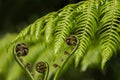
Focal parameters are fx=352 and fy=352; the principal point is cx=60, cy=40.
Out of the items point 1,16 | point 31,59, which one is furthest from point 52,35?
point 1,16

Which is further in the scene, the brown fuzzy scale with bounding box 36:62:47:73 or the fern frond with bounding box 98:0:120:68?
the fern frond with bounding box 98:0:120:68

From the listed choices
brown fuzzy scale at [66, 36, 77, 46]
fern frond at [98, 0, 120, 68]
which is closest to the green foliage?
fern frond at [98, 0, 120, 68]

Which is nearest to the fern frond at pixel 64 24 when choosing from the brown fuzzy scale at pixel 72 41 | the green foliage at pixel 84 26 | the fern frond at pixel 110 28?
the green foliage at pixel 84 26

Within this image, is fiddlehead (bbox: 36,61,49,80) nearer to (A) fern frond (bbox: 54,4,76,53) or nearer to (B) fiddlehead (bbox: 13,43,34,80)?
(B) fiddlehead (bbox: 13,43,34,80)

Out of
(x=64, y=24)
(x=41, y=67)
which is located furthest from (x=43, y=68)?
(x=64, y=24)

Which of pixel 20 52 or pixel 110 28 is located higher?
pixel 110 28

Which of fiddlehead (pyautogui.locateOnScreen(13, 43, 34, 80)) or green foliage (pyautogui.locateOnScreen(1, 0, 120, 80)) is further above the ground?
green foliage (pyautogui.locateOnScreen(1, 0, 120, 80))

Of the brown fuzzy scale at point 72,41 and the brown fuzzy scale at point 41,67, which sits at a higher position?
the brown fuzzy scale at point 72,41

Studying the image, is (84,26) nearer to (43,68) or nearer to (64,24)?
(64,24)

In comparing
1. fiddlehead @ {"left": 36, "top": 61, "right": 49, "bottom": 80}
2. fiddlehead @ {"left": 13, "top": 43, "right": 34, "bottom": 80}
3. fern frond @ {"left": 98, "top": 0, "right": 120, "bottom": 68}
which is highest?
fern frond @ {"left": 98, "top": 0, "right": 120, "bottom": 68}

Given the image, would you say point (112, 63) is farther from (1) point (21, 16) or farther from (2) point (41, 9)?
(1) point (21, 16)

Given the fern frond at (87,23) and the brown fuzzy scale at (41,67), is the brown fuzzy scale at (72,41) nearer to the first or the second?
the brown fuzzy scale at (41,67)
